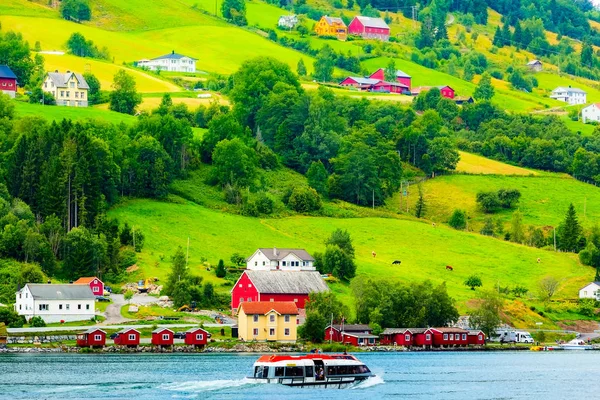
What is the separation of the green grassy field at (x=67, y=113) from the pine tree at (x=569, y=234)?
59.6 metres

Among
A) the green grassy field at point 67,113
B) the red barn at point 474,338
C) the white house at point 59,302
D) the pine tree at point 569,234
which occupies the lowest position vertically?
the red barn at point 474,338

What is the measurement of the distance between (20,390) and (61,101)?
115 metres

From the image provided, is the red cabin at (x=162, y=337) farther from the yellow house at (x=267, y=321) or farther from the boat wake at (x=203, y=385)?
the boat wake at (x=203, y=385)

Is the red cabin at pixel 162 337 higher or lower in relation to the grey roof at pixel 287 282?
lower

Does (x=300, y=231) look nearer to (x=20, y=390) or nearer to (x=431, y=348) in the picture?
(x=431, y=348)

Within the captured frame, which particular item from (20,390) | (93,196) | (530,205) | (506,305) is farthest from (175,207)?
(20,390)

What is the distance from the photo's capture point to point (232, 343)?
11862 centimetres

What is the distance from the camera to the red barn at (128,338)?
380ft

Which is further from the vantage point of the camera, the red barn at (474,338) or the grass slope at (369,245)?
the grass slope at (369,245)

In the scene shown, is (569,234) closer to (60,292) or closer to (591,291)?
(591,291)

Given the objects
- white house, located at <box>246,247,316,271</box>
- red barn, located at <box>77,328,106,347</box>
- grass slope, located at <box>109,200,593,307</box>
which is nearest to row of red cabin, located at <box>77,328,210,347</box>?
red barn, located at <box>77,328,106,347</box>

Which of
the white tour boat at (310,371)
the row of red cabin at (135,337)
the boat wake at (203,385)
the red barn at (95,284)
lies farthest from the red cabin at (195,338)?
the boat wake at (203,385)

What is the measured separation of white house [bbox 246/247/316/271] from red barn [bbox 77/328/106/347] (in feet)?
96.6

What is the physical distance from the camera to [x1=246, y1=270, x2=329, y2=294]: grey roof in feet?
440
